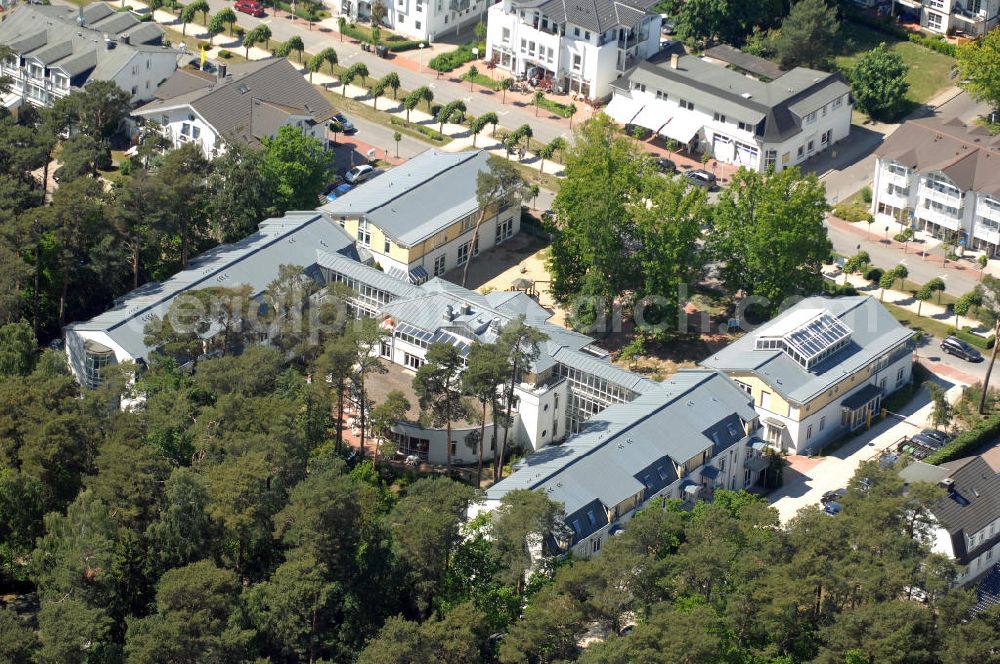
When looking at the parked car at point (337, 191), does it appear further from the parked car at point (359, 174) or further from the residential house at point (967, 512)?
the residential house at point (967, 512)

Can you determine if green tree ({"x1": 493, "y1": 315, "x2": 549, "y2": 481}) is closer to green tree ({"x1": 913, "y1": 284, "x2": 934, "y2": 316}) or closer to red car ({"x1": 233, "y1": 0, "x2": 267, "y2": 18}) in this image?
green tree ({"x1": 913, "y1": 284, "x2": 934, "y2": 316})

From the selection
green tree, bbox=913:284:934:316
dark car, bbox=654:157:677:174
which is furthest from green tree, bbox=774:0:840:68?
green tree, bbox=913:284:934:316

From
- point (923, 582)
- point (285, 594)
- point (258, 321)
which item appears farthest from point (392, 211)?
point (923, 582)

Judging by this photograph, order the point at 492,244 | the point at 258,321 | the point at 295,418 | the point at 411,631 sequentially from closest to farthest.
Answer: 1. the point at 411,631
2. the point at 295,418
3. the point at 258,321
4. the point at 492,244

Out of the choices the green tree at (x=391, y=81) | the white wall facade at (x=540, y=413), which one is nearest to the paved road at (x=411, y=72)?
the green tree at (x=391, y=81)

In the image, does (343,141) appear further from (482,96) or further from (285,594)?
(285,594)

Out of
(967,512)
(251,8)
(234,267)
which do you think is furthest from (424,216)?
(967,512)

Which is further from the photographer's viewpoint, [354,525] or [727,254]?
[727,254]
